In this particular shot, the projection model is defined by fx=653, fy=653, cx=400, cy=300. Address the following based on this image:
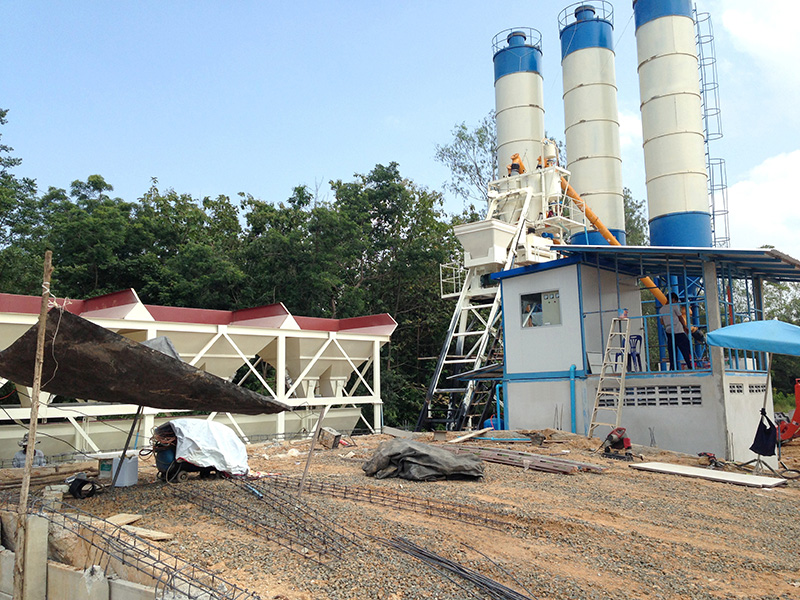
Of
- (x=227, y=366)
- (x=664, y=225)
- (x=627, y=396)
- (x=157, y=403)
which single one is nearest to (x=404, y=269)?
(x=664, y=225)

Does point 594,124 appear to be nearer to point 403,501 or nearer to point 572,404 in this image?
point 572,404

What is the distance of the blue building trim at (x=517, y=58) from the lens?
2909 centimetres

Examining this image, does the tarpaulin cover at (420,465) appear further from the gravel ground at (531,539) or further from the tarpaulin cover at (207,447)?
the tarpaulin cover at (207,447)

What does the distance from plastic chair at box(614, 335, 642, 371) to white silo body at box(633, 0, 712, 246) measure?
6840mm

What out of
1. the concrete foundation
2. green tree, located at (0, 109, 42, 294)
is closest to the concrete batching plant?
the concrete foundation

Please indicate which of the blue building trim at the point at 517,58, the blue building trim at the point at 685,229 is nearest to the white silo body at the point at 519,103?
the blue building trim at the point at 517,58

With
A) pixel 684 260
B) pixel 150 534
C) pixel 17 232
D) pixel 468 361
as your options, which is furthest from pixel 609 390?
pixel 17 232

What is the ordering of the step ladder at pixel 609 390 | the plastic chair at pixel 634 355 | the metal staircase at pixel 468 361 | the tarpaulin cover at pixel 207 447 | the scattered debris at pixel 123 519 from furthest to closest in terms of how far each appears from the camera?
the metal staircase at pixel 468 361 < the plastic chair at pixel 634 355 < the step ladder at pixel 609 390 < the tarpaulin cover at pixel 207 447 < the scattered debris at pixel 123 519

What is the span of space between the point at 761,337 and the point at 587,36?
18.8m

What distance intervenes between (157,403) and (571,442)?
8827 millimetres

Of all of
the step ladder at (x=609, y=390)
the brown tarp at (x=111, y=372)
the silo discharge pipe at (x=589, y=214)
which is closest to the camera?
the brown tarp at (x=111, y=372)

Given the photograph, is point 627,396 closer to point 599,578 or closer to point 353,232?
point 599,578

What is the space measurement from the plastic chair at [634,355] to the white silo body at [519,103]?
13.0 metres

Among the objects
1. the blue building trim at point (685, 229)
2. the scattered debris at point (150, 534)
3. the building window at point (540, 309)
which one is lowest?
the scattered debris at point (150, 534)
